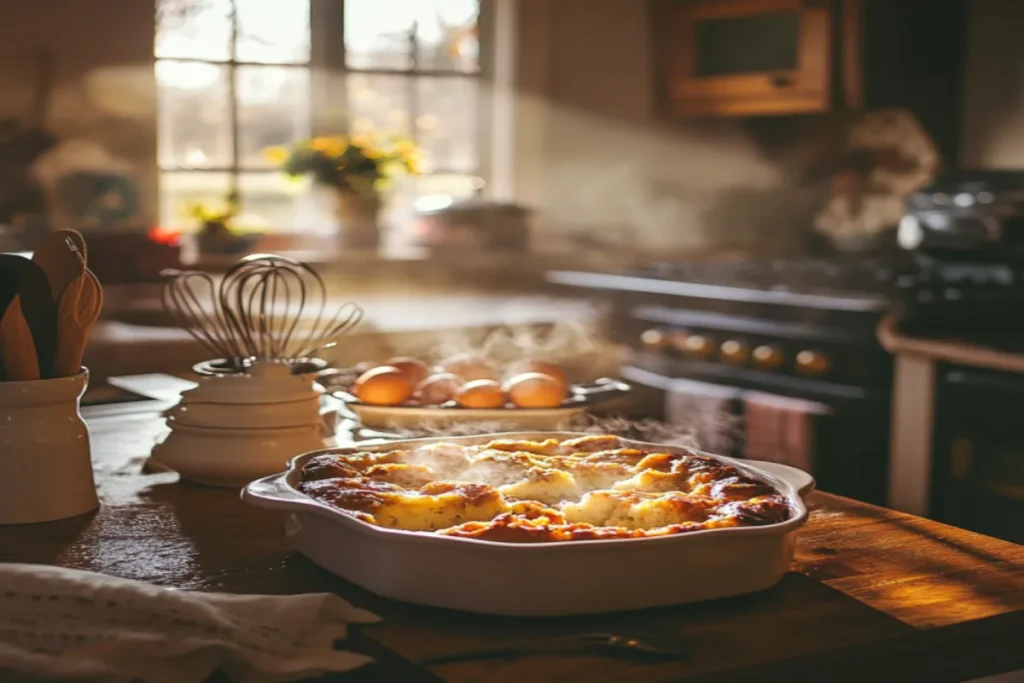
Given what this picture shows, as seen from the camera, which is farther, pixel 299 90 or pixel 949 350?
pixel 299 90

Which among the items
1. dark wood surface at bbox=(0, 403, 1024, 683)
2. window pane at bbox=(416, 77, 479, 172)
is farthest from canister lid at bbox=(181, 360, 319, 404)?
window pane at bbox=(416, 77, 479, 172)

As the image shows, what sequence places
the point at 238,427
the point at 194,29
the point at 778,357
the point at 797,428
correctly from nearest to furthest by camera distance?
the point at 238,427, the point at 797,428, the point at 778,357, the point at 194,29

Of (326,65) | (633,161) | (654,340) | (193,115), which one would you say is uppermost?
(326,65)

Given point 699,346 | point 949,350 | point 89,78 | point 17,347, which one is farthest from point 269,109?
point 17,347

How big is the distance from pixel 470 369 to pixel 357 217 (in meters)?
2.26

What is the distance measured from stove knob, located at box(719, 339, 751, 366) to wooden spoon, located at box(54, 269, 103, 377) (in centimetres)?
204

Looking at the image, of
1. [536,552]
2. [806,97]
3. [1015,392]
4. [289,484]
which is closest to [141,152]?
[806,97]

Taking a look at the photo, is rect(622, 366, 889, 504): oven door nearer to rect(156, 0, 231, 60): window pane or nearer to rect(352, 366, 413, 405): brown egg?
rect(352, 366, 413, 405): brown egg

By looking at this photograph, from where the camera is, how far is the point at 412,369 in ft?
5.28

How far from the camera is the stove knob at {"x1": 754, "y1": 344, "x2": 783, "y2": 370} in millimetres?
2879

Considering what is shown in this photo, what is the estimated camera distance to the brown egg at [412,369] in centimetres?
159

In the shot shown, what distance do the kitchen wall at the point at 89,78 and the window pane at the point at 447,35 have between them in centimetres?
88

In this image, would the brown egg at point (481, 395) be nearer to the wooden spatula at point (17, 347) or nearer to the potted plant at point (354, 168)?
the wooden spatula at point (17, 347)

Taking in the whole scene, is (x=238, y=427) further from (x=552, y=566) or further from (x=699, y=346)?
(x=699, y=346)
